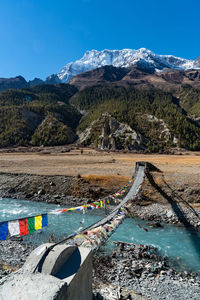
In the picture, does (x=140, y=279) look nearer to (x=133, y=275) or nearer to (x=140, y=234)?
(x=133, y=275)

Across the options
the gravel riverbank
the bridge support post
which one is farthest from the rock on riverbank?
the bridge support post

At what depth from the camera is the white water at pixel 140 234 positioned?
1373 centimetres

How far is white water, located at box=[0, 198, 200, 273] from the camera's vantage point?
13734 millimetres

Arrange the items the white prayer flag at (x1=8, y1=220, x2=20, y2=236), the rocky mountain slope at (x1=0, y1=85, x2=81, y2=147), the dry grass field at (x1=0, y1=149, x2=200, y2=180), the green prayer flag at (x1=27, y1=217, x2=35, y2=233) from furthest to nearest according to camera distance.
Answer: the rocky mountain slope at (x1=0, y1=85, x2=81, y2=147)
the dry grass field at (x1=0, y1=149, x2=200, y2=180)
the green prayer flag at (x1=27, y1=217, x2=35, y2=233)
the white prayer flag at (x1=8, y1=220, x2=20, y2=236)

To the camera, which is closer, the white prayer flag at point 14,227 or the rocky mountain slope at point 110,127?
the white prayer flag at point 14,227

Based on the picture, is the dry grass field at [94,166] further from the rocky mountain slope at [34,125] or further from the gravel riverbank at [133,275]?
the rocky mountain slope at [34,125]

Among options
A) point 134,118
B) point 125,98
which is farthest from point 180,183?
point 125,98

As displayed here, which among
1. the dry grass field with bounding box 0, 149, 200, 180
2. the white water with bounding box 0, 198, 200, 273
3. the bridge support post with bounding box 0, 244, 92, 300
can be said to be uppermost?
the bridge support post with bounding box 0, 244, 92, 300

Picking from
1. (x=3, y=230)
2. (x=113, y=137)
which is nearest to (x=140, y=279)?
(x=3, y=230)

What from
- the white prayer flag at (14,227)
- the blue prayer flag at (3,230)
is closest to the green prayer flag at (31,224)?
the white prayer flag at (14,227)

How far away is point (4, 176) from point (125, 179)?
24256 mm

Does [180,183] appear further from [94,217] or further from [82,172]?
[82,172]

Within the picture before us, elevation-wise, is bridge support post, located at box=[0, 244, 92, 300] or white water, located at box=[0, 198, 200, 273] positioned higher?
bridge support post, located at box=[0, 244, 92, 300]

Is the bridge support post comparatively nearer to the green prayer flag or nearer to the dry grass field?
the green prayer flag
